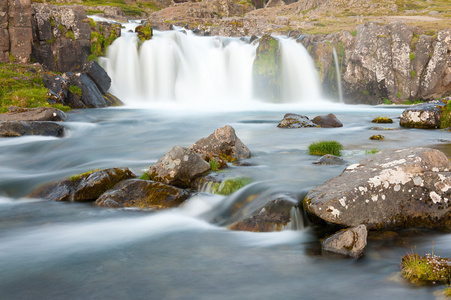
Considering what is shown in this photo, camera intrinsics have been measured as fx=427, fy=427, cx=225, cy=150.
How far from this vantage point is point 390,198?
7.32m

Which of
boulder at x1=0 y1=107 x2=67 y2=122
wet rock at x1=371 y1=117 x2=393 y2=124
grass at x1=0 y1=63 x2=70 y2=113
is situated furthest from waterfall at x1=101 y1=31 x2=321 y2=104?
wet rock at x1=371 y1=117 x2=393 y2=124

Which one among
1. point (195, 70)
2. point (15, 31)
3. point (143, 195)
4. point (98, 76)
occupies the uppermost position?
point (15, 31)

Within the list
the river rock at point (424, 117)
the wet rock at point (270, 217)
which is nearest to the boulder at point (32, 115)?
the wet rock at point (270, 217)

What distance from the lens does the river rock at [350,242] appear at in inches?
251

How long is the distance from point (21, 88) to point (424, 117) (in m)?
20.9

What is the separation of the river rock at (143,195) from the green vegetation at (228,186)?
2.08 feet

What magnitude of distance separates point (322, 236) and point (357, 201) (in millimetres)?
836

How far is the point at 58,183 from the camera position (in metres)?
10.6

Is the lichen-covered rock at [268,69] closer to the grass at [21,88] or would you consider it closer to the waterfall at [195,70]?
the waterfall at [195,70]

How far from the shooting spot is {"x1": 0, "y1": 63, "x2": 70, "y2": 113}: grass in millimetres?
22609

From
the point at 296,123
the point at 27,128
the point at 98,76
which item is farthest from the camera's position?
the point at 98,76

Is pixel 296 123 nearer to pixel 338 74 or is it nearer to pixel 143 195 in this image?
pixel 143 195

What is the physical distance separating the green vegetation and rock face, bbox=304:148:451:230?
6.72ft

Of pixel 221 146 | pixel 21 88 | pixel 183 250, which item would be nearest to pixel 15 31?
pixel 21 88
